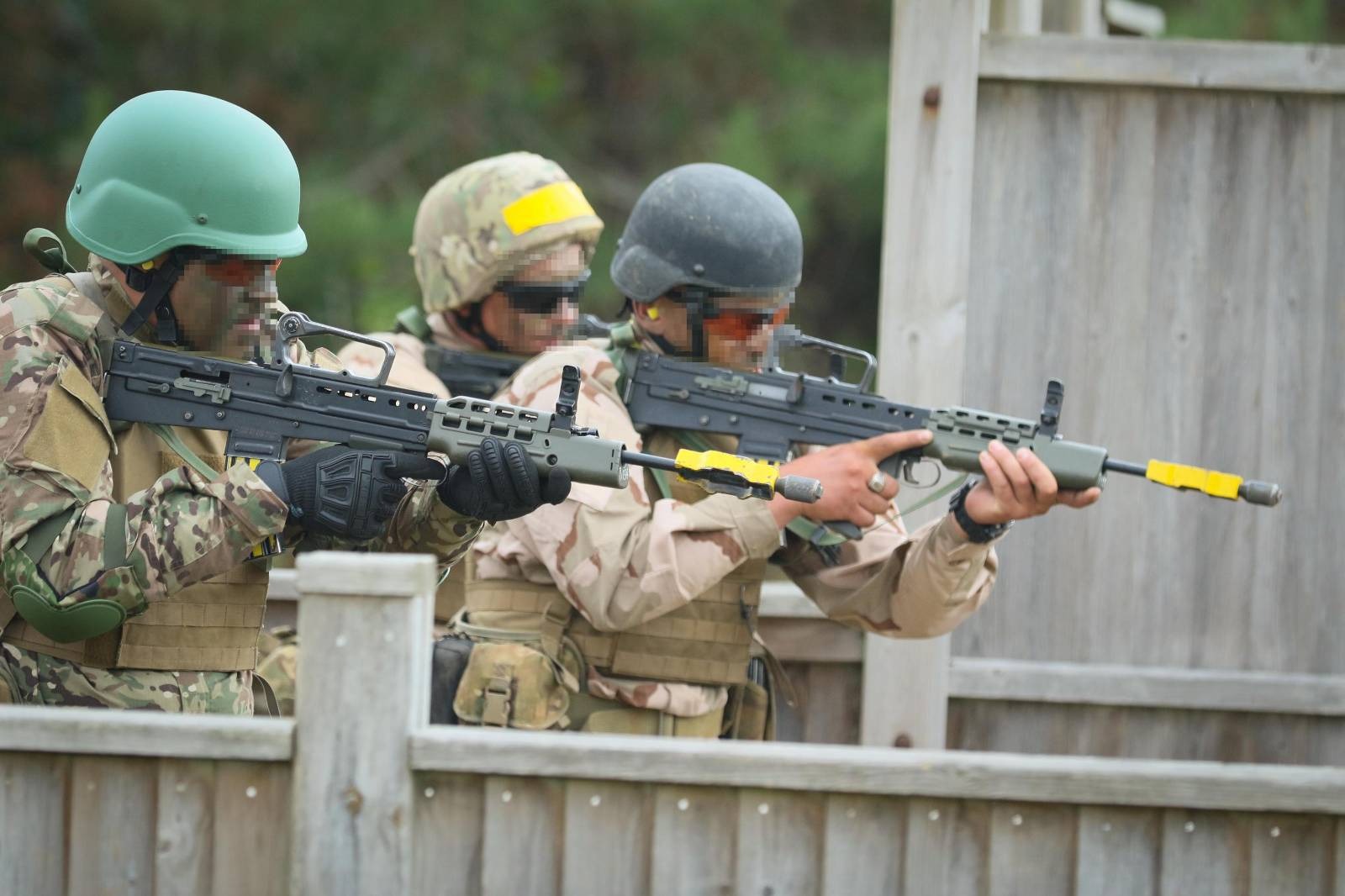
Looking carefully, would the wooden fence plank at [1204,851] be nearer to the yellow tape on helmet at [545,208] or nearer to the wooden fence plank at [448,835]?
the wooden fence plank at [448,835]

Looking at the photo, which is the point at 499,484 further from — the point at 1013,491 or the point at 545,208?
the point at 545,208

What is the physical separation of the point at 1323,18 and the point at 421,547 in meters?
12.5

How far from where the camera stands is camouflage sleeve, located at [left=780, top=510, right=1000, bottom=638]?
3900 millimetres

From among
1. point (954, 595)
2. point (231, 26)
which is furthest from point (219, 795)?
point (231, 26)

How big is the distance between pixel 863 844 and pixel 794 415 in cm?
159

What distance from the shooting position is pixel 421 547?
3.53 metres

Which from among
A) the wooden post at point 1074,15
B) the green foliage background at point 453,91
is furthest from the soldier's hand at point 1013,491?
the green foliage background at point 453,91

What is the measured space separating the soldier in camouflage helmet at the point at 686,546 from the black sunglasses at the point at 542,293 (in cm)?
83

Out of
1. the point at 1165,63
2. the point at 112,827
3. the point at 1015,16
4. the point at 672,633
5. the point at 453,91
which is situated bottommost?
the point at 112,827

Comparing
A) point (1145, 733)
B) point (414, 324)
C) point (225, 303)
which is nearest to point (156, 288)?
point (225, 303)

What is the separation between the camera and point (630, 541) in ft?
12.0

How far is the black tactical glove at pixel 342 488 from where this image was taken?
313 cm

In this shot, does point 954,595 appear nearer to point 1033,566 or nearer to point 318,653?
point 1033,566

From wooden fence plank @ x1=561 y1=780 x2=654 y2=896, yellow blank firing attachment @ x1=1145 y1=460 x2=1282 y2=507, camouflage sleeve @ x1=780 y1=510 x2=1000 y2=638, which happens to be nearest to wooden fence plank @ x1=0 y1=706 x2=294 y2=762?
wooden fence plank @ x1=561 y1=780 x2=654 y2=896
